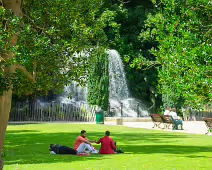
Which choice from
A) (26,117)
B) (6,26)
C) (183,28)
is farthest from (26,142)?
(26,117)

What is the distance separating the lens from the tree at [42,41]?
15.9 m

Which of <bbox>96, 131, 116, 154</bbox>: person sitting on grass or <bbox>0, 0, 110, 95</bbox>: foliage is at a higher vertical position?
<bbox>0, 0, 110, 95</bbox>: foliage

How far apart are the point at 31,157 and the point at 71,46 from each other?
4.00 m

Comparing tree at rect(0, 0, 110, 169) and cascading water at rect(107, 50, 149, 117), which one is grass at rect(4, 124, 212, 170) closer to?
tree at rect(0, 0, 110, 169)

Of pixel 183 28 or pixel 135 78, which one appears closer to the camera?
pixel 183 28

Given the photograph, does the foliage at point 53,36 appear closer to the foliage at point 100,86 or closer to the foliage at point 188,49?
the foliage at point 188,49

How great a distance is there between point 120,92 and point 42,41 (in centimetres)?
4142

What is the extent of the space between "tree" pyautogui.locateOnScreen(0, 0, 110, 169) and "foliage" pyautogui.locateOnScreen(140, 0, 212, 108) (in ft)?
11.8

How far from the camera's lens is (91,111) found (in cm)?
5078

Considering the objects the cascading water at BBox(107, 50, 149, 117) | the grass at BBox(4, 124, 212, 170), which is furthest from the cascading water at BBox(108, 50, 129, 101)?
the grass at BBox(4, 124, 212, 170)

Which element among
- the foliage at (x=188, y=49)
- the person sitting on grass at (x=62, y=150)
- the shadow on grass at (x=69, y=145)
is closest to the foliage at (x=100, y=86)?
the shadow on grass at (x=69, y=145)

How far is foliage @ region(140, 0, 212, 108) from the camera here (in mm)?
14914

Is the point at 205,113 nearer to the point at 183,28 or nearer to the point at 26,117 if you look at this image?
the point at 26,117

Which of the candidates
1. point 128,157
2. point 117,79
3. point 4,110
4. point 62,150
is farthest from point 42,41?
point 117,79
